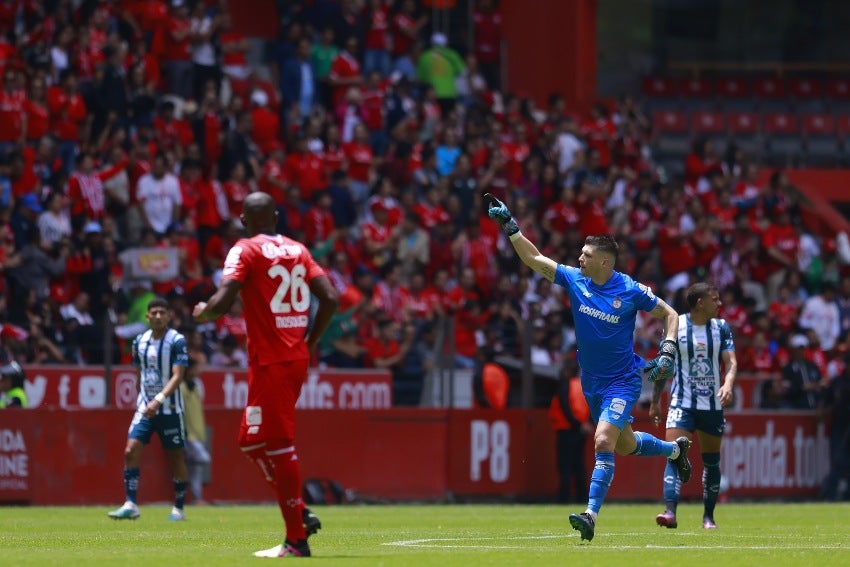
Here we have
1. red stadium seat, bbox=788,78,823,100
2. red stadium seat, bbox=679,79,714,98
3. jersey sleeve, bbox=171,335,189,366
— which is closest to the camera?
jersey sleeve, bbox=171,335,189,366

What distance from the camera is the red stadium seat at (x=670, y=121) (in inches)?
1412

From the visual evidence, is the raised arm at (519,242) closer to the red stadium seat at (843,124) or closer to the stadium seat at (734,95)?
the stadium seat at (734,95)

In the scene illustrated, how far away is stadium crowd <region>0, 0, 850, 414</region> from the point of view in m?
23.5

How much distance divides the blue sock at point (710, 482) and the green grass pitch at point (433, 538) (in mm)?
299

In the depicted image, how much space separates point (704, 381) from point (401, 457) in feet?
27.7

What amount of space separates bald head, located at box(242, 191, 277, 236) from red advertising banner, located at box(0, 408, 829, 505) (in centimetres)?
1092

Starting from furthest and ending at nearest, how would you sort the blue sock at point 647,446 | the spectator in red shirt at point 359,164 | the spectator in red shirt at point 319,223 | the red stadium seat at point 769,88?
the red stadium seat at point 769,88, the spectator in red shirt at point 359,164, the spectator in red shirt at point 319,223, the blue sock at point 647,446

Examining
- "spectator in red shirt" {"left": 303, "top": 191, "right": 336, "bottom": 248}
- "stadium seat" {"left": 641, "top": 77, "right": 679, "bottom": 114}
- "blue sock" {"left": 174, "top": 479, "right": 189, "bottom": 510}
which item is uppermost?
"stadium seat" {"left": 641, "top": 77, "right": 679, "bottom": 114}

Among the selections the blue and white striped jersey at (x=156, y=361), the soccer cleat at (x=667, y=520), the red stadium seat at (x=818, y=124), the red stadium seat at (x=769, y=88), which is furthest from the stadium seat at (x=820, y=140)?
the soccer cleat at (x=667, y=520)

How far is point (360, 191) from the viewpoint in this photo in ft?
92.5

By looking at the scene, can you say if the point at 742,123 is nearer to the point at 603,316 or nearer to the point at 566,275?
the point at 566,275

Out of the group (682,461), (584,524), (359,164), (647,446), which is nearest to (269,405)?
(584,524)

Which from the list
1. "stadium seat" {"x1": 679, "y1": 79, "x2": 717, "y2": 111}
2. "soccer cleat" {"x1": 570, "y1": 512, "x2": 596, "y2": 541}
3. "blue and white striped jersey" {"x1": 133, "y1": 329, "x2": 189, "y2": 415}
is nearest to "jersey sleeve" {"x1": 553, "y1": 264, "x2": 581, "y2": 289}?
"soccer cleat" {"x1": 570, "y1": 512, "x2": 596, "y2": 541}

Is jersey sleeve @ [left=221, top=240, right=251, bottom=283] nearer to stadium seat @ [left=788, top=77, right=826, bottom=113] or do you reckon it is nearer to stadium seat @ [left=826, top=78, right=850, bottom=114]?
stadium seat @ [left=788, top=77, right=826, bottom=113]
